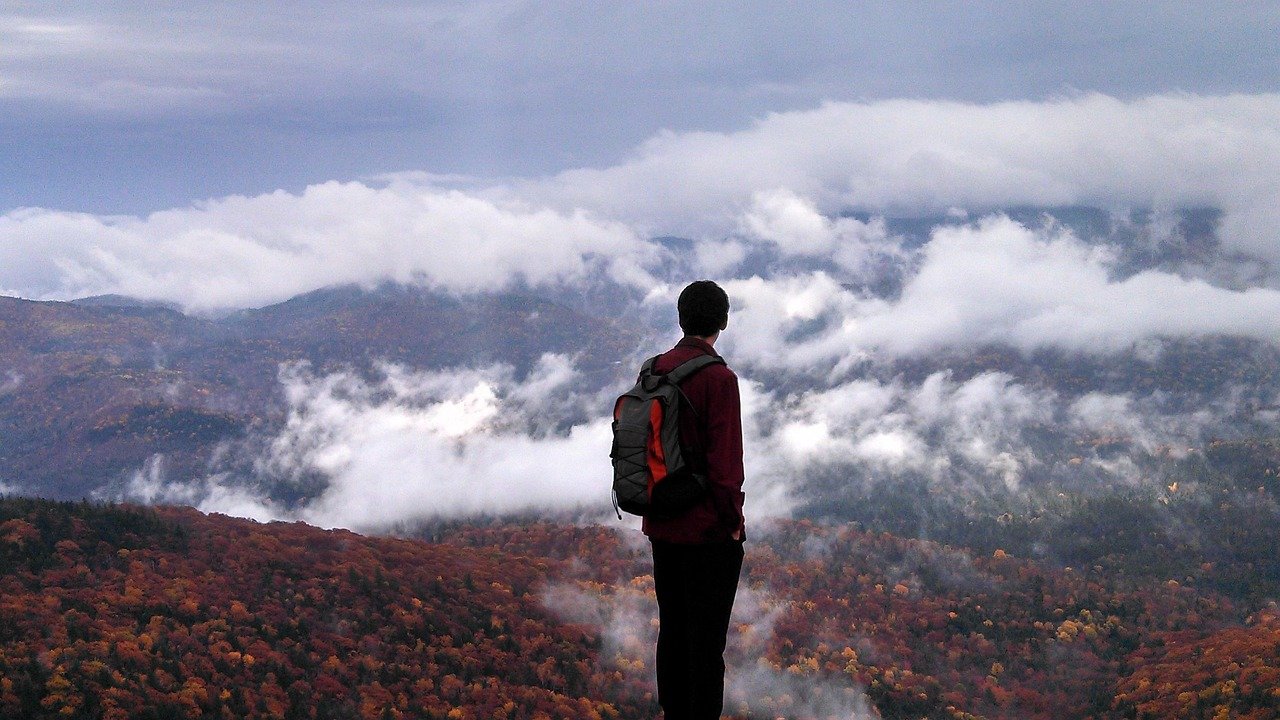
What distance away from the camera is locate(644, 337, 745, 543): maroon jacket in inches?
285

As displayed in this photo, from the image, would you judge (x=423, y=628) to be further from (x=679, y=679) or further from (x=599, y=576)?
(x=679, y=679)

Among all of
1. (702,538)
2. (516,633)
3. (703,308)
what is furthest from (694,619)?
(516,633)

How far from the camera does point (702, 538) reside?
7.54 metres

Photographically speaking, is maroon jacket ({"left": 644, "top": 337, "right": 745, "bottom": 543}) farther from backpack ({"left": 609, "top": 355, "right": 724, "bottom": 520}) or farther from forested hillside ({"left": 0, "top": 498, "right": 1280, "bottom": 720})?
forested hillside ({"left": 0, "top": 498, "right": 1280, "bottom": 720})

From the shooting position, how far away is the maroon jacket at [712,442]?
7.23 m

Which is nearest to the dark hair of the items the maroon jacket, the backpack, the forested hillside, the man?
the man

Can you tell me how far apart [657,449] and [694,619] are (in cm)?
187

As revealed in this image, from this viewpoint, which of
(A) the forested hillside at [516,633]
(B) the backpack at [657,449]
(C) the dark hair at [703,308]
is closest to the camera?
(B) the backpack at [657,449]

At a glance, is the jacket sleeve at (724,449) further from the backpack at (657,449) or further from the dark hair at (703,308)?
the dark hair at (703,308)

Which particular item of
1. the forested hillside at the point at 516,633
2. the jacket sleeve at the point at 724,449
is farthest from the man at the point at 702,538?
the forested hillside at the point at 516,633

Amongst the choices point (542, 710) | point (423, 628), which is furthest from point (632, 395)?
point (423, 628)

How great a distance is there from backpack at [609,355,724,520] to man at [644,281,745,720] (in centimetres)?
10

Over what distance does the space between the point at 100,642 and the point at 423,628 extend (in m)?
36.3

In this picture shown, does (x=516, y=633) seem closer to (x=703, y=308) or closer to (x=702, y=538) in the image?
(x=702, y=538)
